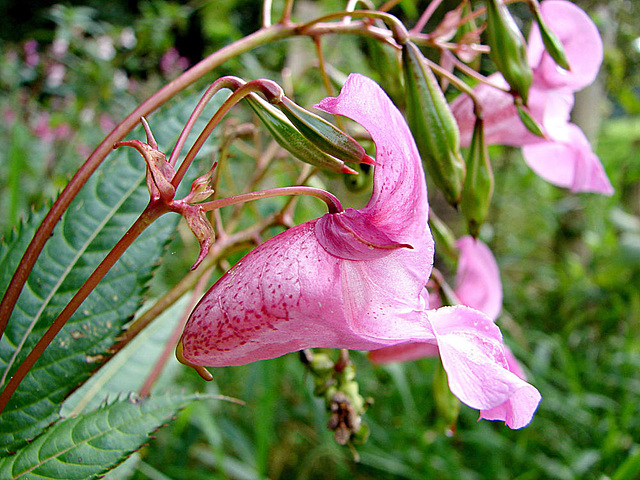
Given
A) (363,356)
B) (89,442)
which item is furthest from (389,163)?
(363,356)

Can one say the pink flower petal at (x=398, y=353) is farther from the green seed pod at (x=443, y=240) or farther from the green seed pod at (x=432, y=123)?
the green seed pod at (x=432, y=123)

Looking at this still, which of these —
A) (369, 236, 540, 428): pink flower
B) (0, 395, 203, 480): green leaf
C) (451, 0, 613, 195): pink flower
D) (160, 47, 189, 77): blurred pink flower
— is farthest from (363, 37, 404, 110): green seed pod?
Answer: (160, 47, 189, 77): blurred pink flower

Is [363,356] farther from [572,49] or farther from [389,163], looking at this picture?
[389,163]

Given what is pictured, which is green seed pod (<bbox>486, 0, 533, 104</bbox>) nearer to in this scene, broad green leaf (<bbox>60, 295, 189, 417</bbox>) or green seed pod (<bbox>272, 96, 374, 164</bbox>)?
green seed pod (<bbox>272, 96, 374, 164</bbox>)

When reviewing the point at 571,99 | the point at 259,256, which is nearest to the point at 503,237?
the point at 571,99

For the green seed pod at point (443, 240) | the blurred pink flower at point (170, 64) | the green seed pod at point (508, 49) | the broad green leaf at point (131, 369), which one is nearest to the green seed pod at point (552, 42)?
the green seed pod at point (508, 49)

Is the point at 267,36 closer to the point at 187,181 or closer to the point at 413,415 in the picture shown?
the point at 187,181

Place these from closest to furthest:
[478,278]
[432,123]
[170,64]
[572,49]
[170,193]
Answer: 1. [170,193]
2. [432,123]
3. [572,49]
4. [478,278]
5. [170,64]
